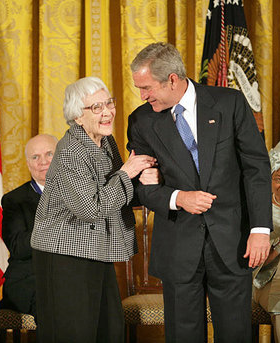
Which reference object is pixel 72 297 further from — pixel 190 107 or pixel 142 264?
pixel 142 264

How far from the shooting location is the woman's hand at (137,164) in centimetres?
233

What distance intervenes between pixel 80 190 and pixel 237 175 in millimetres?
645

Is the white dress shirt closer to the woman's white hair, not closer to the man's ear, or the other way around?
the man's ear

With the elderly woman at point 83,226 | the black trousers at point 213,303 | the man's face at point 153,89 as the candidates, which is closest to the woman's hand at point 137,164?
the elderly woman at point 83,226

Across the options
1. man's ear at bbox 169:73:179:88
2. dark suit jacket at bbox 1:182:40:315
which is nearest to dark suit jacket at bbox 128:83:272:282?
man's ear at bbox 169:73:179:88

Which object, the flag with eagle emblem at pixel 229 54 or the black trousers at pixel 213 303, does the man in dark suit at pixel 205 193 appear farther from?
the flag with eagle emblem at pixel 229 54

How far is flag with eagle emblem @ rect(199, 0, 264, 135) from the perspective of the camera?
12.6 feet

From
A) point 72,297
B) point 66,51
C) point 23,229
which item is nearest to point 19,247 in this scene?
point 23,229

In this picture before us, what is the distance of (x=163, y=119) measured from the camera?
2.31 m

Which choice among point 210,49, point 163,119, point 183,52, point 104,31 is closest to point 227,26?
point 210,49

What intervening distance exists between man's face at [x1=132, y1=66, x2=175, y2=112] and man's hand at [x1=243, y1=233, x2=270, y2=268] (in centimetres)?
64

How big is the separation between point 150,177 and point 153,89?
1.20ft

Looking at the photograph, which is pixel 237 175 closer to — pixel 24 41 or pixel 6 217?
pixel 6 217

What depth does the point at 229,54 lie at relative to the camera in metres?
3.87
